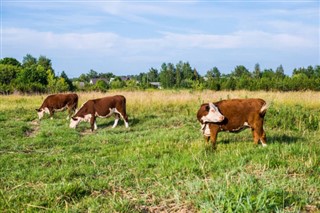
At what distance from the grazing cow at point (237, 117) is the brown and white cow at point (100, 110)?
6.40m

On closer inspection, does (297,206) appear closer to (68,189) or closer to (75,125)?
(68,189)

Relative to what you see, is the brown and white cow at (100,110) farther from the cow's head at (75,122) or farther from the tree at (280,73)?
the tree at (280,73)

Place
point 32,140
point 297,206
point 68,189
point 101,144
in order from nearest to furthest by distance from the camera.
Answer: point 297,206, point 68,189, point 101,144, point 32,140

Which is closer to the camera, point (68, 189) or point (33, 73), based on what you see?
point (68, 189)

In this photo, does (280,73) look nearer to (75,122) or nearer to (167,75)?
(167,75)

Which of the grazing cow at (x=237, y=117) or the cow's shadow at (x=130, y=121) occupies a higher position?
the grazing cow at (x=237, y=117)

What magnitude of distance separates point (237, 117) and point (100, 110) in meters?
7.51

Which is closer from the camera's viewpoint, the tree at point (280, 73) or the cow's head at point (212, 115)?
the cow's head at point (212, 115)

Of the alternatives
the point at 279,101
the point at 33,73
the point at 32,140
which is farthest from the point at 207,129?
the point at 33,73

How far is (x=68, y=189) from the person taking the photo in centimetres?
421

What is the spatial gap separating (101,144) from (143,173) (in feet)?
13.0

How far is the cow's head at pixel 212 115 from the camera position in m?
7.66

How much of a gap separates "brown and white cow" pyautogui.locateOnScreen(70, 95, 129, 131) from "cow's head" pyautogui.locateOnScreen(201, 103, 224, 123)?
630 cm

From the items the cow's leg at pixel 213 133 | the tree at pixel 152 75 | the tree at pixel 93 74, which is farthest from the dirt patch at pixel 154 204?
the tree at pixel 93 74
